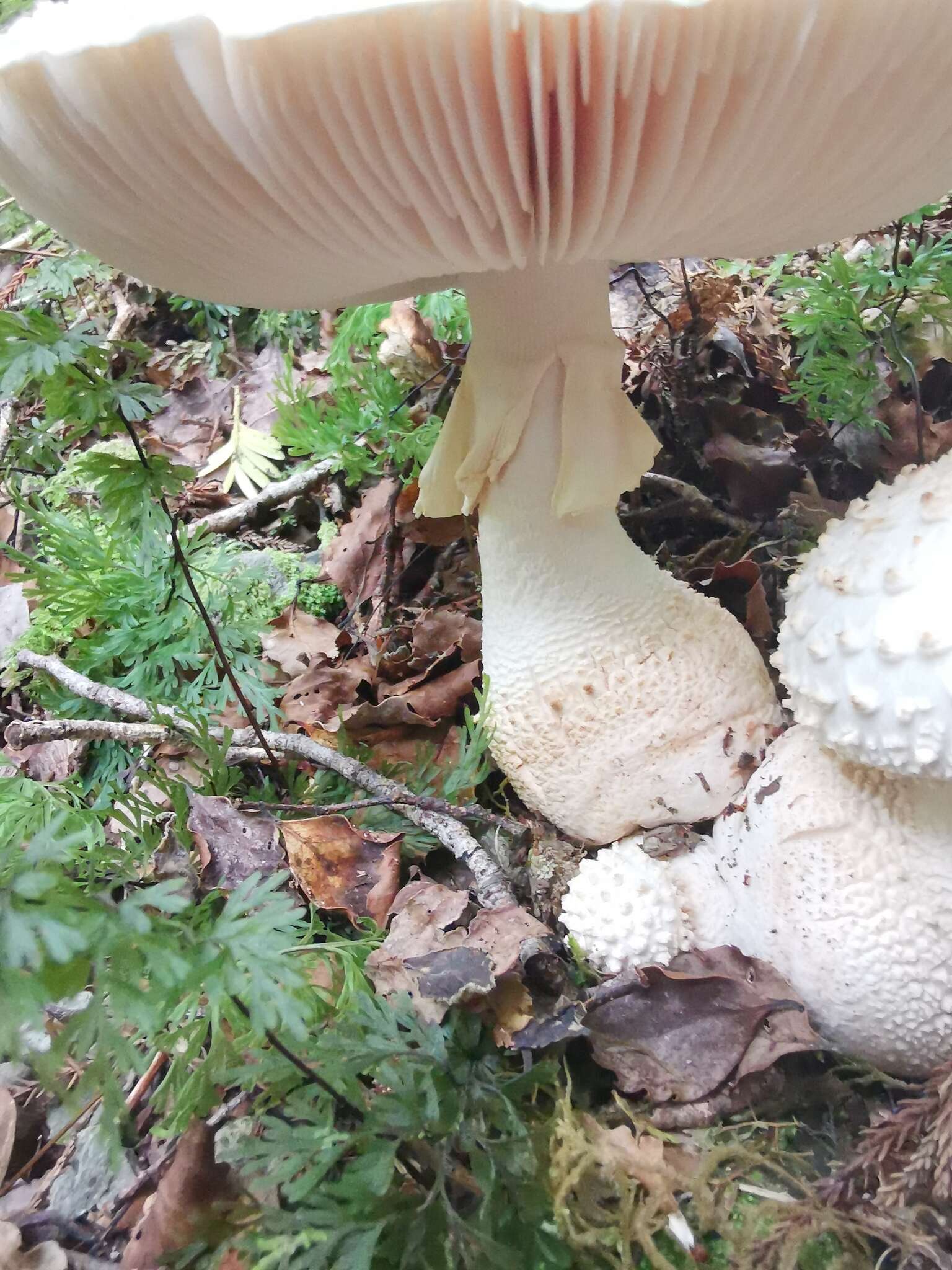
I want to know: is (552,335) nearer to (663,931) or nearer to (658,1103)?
(663,931)

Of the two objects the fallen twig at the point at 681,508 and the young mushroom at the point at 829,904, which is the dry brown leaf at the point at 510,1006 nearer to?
the young mushroom at the point at 829,904

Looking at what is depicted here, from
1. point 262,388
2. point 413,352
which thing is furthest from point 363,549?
point 262,388

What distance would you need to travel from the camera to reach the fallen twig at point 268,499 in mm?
2744

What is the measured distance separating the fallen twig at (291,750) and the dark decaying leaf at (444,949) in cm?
6

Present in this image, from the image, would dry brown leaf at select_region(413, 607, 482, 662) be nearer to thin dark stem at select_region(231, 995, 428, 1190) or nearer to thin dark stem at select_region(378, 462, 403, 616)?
thin dark stem at select_region(378, 462, 403, 616)

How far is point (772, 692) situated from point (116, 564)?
180 cm

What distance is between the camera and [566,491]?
1508 mm

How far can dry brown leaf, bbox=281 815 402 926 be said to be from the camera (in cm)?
150

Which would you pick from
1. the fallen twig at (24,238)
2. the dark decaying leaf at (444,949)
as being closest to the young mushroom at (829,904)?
the dark decaying leaf at (444,949)

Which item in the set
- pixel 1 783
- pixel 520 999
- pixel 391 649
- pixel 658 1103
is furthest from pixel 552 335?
pixel 1 783

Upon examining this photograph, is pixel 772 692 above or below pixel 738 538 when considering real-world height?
below

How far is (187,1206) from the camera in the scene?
1.09 meters

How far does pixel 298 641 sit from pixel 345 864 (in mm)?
916

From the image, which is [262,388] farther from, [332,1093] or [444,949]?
[332,1093]
